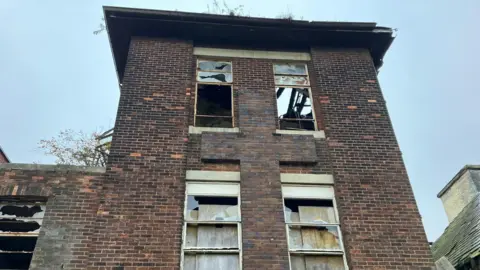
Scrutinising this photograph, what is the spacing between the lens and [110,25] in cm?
1030

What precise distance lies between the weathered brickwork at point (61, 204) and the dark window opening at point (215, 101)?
9.70 feet

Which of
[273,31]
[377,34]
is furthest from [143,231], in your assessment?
[377,34]

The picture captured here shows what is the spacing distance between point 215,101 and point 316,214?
12.6 ft

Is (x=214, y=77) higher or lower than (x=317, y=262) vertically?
higher

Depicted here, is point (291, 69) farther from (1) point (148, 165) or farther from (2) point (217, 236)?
(2) point (217, 236)

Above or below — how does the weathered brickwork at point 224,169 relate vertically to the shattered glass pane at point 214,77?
below

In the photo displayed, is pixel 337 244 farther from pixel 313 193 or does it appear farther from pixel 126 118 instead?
pixel 126 118

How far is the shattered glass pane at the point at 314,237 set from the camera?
7.54 m

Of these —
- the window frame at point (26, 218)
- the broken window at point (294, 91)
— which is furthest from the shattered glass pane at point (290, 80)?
the window frame at point (26, 218)

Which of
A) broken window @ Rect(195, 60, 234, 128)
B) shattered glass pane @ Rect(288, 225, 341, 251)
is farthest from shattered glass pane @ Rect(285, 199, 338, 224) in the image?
broken window @ Rect(195, 60, 234, 128)

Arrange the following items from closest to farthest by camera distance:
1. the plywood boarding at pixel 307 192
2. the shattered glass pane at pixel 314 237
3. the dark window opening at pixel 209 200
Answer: the shattered glass pane at pixel 314 237 < the dark window opening at pixel 209 200 < the plywood boarding at pixel 307 192

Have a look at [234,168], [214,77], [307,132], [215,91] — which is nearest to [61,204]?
[234,168]

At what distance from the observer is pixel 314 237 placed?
7.66 metres

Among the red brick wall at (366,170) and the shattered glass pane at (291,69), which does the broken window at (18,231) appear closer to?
the red brick wall at (366,170)
